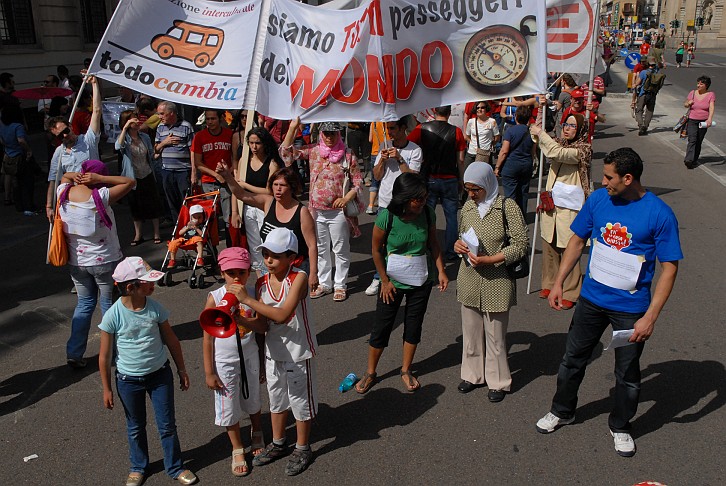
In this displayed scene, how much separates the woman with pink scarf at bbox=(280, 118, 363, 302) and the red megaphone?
3.17m

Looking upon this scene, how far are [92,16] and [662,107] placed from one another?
63.6ft

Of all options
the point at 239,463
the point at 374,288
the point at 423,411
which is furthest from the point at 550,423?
the point at 374,288

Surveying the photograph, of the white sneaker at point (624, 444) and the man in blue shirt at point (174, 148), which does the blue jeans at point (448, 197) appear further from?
the white sneaker at point (624, 444)

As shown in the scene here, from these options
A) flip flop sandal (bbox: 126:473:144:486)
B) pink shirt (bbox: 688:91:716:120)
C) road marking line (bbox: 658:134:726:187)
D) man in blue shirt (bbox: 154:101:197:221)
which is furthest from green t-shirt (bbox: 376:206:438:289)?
pink shirt (bbox: 688:91:716:120)

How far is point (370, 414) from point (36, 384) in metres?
2.75

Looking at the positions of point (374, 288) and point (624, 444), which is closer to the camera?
point (624, 444)

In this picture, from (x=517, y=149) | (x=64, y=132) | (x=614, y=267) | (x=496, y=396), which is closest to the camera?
(x=614, y=267)

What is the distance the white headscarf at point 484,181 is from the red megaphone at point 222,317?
189cm

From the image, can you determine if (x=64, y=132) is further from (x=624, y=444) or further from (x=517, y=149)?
(x=624, y=444)

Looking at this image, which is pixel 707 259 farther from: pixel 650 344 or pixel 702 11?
pixel 702 11

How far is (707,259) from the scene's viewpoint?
8.24 meters

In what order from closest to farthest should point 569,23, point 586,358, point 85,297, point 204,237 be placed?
point 586,358 < point 85,297 < point 569,23 < point 204,237

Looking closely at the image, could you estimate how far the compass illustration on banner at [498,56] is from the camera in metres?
5.54

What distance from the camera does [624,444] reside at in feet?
14.6
